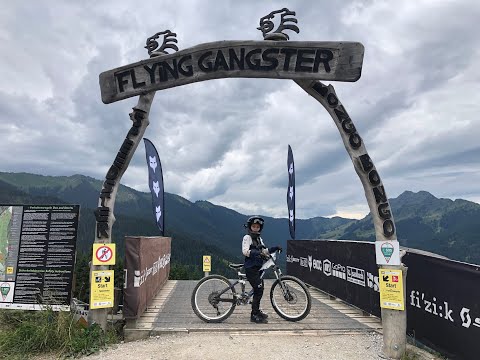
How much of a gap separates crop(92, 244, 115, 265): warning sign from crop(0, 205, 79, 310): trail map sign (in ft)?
2.56

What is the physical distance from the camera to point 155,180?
13492mm

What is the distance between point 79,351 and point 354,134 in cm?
571

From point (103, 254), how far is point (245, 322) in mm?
3006

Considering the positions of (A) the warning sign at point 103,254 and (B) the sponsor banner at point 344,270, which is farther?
(B) the sponsor banner at point 344,270

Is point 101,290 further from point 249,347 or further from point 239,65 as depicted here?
point 239,65

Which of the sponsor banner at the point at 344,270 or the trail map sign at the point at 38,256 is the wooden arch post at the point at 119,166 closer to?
the trail map sign at the point at 38,256

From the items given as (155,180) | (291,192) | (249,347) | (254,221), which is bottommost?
(249,347)

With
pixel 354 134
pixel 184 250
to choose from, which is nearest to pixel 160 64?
pixel 354 134

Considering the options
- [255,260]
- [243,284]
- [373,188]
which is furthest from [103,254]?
[373,188]

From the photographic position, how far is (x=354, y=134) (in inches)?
243

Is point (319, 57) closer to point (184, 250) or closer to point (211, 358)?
point (211, 358)

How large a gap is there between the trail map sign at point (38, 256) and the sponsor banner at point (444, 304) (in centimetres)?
625

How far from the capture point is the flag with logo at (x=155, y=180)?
1339cm

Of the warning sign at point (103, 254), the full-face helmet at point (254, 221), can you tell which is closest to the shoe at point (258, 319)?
the full-face helmet at point (254, 221)
